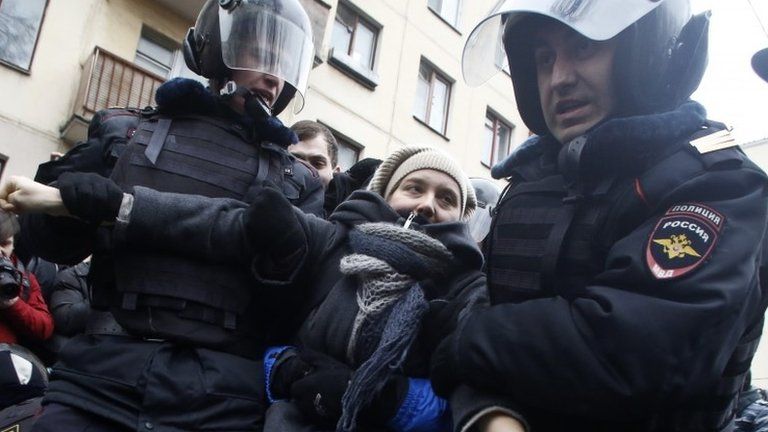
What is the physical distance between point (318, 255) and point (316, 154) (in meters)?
1.72

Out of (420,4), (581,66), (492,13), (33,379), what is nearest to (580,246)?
(581,66)

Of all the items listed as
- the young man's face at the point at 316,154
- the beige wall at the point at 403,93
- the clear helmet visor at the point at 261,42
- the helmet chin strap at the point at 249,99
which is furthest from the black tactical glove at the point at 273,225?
the beige wall at the point at 403,93

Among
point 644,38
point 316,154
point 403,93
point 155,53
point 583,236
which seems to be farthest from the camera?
point 403,93

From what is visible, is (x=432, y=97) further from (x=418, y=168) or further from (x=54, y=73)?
(x=418, y=168)

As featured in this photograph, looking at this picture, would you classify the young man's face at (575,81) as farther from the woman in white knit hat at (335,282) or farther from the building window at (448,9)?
the building window at (448,9)

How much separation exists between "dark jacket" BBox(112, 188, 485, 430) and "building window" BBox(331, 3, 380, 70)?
992 cm

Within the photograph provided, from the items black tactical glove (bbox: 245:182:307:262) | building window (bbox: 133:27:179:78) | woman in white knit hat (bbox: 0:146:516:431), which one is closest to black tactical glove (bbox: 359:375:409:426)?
woman in white knit hat (bbox: 0:146:516:431)

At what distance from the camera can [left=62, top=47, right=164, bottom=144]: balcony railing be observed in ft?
28.2

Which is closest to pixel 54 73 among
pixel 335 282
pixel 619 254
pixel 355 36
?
pixel 355 36

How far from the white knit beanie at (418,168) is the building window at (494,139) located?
1257 centimetres

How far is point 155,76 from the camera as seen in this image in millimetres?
9141

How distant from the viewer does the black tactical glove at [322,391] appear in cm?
159

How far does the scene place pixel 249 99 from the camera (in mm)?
2105

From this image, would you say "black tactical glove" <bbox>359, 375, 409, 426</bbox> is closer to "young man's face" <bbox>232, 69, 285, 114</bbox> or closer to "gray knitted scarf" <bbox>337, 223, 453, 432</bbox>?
"gray knitted scarf" <bbox>337, 223, 453, 432</bbox>
